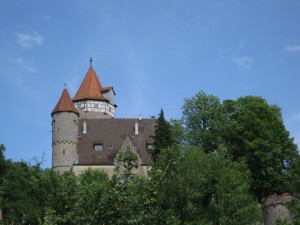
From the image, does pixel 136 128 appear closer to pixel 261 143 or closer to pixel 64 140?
pixel 64 140

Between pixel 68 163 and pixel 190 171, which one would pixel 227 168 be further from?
pixel 68 163

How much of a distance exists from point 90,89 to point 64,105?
12149mm

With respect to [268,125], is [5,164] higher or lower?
lower

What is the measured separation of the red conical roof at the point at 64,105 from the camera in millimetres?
57119

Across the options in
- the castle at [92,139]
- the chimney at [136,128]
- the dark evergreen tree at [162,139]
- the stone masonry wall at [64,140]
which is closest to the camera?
the dark evergreen tree at [162,139]

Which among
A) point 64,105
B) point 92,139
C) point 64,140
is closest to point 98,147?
point 92,139

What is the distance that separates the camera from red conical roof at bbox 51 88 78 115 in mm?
57119

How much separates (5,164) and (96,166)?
14125 millimetres

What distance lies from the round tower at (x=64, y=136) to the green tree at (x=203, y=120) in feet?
37.6

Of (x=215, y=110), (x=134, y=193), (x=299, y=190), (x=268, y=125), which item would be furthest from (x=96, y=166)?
(x=134, y=193)

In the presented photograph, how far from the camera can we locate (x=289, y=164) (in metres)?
48.6

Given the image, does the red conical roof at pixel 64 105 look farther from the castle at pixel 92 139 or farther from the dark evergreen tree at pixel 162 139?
the dark evergreen tree at pixel 162 139

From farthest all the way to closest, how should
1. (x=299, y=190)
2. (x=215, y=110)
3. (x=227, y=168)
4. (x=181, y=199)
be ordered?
(x=215, y=110), (x=299, y=190), (x=227, y=168), (x=181, y=199)

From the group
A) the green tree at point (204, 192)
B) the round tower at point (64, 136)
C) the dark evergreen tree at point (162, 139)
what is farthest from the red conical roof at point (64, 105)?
the green tree at point (204, 192)
